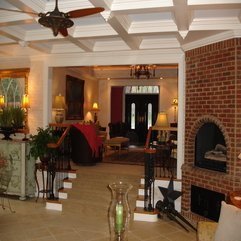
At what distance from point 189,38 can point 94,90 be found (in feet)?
25.6

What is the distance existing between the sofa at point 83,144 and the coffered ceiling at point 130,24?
5.86ft

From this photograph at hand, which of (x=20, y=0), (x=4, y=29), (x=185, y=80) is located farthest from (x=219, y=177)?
(x=4, y=29)

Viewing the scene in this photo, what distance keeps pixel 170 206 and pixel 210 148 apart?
1269mm

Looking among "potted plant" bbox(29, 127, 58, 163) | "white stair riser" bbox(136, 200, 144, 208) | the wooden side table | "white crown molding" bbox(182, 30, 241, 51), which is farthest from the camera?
"potted plant" bbox(29, 127, 58, 163)

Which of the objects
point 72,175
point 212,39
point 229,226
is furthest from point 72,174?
point 229,226

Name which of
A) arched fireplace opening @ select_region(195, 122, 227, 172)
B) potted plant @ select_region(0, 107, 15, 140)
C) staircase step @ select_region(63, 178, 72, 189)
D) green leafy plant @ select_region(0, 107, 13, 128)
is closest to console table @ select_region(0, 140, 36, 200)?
potted plant @ select_region(0, 107, 15, 140)

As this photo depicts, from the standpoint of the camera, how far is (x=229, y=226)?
2.92 meters

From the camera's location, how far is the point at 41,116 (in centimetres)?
720

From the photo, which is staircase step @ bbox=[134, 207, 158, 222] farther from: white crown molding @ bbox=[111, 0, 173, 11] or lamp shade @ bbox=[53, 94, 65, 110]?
lamp shade @ bbox=[53, 94, 65, 110]

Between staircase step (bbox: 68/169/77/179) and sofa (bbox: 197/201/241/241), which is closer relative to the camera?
sofa (bbox: 197/201/241/241)

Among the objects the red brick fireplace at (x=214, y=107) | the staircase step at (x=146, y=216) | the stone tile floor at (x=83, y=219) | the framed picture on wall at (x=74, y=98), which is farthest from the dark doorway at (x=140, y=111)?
the staircase step at (x=146, y=216)

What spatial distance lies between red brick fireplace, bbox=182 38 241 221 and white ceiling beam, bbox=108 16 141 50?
100 cm

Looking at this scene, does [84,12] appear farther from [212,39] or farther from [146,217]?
[146,217]

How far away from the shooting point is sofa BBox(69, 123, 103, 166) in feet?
24.0
